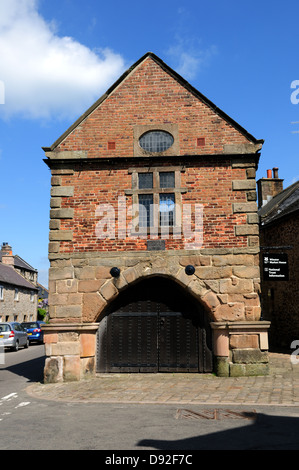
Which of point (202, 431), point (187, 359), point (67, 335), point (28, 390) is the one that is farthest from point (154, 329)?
point (202, 431)

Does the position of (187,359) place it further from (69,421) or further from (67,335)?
(69,421)

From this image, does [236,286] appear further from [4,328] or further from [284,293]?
[4,328]

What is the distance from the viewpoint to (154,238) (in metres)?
10.8

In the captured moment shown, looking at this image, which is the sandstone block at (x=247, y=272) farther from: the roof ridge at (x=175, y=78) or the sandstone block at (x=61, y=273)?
the sandstone block at (x=61, y=273)

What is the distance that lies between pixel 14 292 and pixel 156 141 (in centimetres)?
3073

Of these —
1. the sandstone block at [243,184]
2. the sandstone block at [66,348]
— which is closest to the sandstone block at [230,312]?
the sandstone block at [243,184]

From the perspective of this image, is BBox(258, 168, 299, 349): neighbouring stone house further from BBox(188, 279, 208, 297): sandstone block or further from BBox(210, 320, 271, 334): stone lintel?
BBox(188, 279, 208, 297): sandstone block

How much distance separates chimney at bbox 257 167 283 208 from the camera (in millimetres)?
25641

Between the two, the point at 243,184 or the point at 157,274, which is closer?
the point at 157,274

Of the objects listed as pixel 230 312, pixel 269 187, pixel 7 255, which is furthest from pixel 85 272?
pixel 7 255

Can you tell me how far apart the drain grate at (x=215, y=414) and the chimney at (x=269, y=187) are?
66.1ft

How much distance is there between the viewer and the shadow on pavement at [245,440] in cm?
502

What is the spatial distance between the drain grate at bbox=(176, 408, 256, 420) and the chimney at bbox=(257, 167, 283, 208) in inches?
793

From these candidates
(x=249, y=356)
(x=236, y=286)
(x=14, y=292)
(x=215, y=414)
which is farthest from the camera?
(x=14, y=292)
